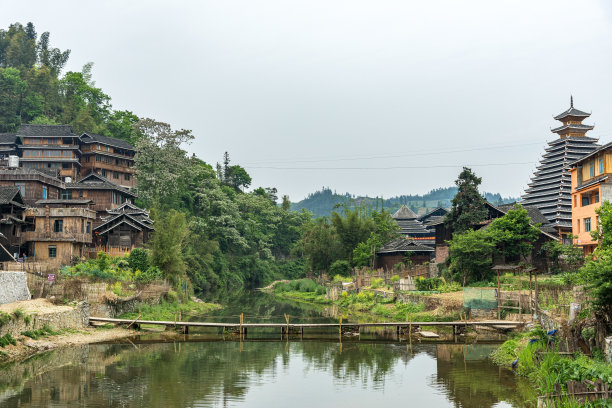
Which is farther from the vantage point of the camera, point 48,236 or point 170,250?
point 48,236

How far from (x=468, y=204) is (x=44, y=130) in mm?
48612

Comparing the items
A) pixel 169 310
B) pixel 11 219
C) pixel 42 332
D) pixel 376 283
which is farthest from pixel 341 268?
pixel 42 332

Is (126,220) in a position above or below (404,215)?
below

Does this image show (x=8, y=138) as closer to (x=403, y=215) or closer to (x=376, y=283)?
(x=376, y=283)

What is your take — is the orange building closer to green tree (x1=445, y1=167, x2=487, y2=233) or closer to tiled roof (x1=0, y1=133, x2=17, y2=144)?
green tree (x1=445, y1=167, x2=487, y2=233)

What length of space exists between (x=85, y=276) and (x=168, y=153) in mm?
31660

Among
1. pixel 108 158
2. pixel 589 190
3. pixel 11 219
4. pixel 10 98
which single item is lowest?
pixel 11 219

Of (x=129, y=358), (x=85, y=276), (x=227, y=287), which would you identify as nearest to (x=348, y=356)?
(x=129, y=358)

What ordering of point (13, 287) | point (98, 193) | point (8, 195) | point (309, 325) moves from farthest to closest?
1. point (98, 193)
2. point (8, 195)
3. point (309, 325)
4. point (13, 287)

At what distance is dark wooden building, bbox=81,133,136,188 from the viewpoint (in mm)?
67750


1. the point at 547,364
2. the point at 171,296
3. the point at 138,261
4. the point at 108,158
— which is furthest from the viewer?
the point at 108,158

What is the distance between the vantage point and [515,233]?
40.6 metres

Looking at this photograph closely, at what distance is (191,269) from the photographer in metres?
60.2

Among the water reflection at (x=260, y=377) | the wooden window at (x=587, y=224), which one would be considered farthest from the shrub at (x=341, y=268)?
the water reflection at (x=260, y=377)
